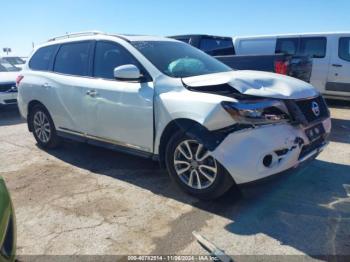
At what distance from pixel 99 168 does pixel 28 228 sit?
1.68 m

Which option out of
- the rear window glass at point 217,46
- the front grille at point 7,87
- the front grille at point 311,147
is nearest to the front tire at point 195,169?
the front grille at point 311,147

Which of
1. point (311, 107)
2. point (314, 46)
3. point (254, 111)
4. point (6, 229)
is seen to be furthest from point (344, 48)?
point (6, 229)

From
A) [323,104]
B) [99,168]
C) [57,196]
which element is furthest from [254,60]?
[57,196]

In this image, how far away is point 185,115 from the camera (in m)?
3.70

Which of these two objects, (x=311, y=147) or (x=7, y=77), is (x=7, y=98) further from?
(x=311, y=147)

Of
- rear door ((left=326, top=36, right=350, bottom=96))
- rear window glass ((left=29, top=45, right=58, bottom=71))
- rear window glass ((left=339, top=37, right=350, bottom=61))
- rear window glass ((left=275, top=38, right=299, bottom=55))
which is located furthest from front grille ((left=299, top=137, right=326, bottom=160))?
rear window glass ((left=275, top=38, right=299, bottom=55))

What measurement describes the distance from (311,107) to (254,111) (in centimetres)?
89

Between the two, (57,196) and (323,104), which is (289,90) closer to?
(323,104)

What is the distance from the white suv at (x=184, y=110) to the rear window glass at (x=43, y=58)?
0.19 m

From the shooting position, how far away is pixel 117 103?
4.40 m

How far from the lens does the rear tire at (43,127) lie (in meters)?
5.78

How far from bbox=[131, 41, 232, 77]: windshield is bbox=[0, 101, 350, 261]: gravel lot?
53.7 inches

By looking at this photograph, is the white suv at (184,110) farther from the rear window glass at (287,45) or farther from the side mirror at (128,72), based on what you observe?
the rear window glass at (287,45)

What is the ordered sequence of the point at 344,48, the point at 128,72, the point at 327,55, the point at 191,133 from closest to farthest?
1. the point at 191,133
2. the point at 128,72
3. the point at 344,48
4. the point at 327,55
